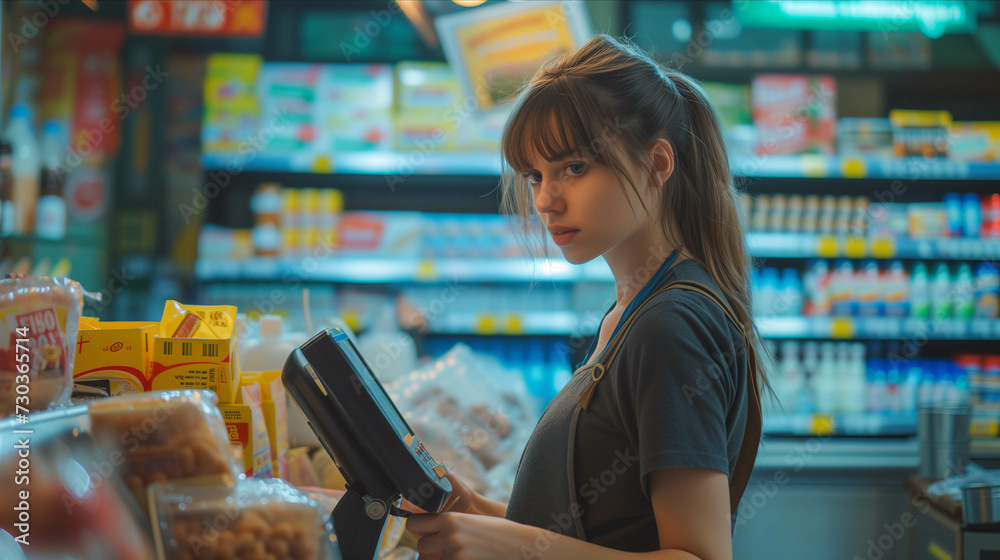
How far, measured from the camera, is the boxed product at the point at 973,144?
3178mm

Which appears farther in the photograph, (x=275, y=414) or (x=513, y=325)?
(x=513, y=325)

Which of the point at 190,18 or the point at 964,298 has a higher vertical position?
the point at 190,18

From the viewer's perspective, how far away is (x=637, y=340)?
30.6 inches

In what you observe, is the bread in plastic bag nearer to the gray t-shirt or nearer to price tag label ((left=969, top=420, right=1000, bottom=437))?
the gray t-shirt

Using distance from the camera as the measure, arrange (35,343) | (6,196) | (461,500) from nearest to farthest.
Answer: (35,343) → (461,500) → (6,196)

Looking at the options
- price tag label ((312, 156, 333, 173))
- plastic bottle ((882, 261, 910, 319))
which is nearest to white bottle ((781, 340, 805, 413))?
plastic bottle ((882, 261, 910, 319))

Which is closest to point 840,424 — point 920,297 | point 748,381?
point 920,297

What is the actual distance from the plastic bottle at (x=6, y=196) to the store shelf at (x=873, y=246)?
319cm

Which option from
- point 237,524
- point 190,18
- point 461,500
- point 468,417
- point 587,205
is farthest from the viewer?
point 190,18

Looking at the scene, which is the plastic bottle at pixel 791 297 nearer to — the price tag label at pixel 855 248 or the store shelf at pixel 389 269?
the price tag label at pixel 855 248

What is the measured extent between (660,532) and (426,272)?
7.83 ft

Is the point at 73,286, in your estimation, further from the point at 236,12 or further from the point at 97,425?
the point at 236,12

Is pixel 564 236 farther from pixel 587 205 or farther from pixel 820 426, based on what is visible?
pixel 820 426

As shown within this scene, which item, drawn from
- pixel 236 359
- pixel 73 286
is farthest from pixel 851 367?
pixel 73 286
